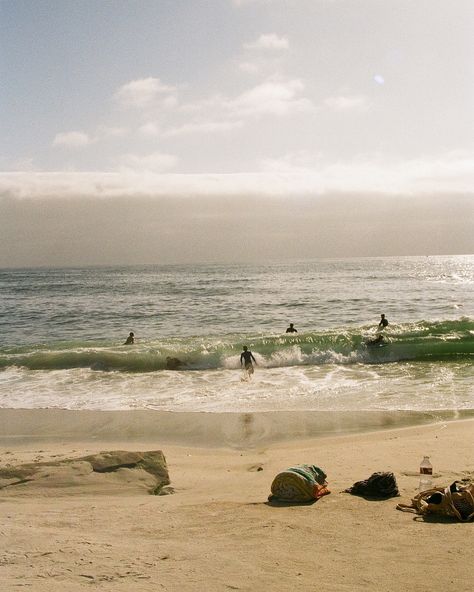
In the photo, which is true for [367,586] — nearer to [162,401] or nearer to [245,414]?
[245,414]

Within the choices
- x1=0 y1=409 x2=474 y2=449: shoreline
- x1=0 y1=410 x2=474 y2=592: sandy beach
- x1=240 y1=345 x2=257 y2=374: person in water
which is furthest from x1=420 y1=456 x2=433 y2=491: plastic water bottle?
x1=240 y1=345 x2=257 y2=374: person in water

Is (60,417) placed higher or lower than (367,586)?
lower

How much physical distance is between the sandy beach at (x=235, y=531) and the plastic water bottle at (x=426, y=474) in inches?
6.0

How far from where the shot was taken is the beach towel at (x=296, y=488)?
306 inches

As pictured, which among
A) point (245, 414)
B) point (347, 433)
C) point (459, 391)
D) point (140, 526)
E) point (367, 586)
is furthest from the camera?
point (459, 391)

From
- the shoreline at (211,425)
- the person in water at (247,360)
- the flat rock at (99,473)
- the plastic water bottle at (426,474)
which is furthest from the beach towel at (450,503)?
the person in water at (247,360)

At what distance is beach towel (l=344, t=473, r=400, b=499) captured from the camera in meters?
7.79

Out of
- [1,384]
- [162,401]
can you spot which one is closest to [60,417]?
[162,401]

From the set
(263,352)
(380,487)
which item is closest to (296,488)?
(380,487)

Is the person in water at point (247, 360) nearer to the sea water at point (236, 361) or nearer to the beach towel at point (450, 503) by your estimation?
the sea water at point (236, 361)

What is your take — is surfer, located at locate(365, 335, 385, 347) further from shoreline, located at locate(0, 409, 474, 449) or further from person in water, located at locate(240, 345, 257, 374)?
shoreline, located at locate(0, 409, 474, 449)

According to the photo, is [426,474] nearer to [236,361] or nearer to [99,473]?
[99,473]

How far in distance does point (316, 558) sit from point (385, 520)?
1.50 metres

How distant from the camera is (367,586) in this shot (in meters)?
5.23
